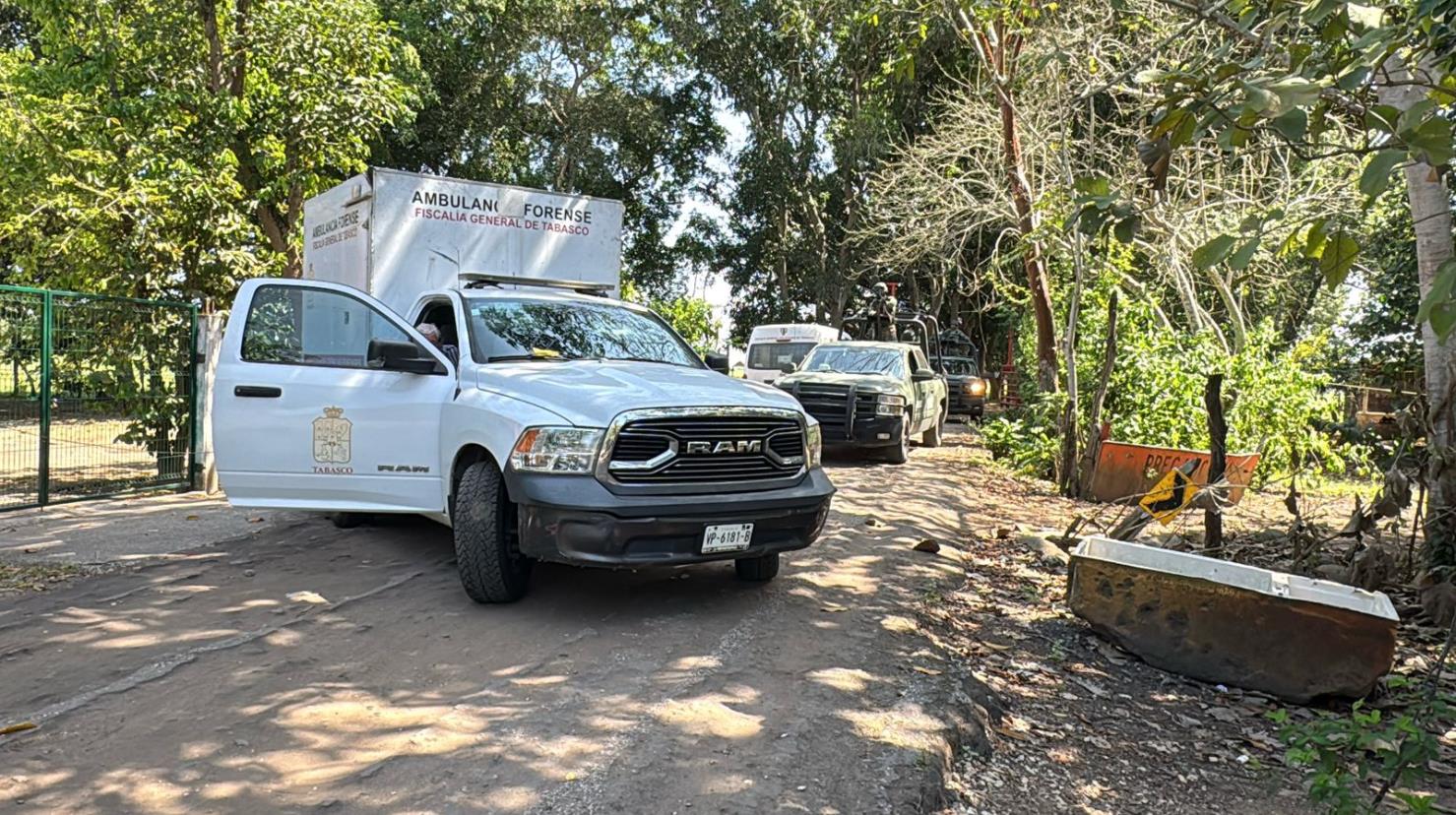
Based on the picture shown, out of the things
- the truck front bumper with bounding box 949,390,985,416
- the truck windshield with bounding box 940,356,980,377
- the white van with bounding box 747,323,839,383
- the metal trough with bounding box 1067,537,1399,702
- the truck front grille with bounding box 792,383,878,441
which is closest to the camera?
the metal trough with bounding box 1067,537,1399,702

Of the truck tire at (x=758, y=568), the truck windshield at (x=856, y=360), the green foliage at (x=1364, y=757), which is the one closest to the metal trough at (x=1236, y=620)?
the green foliage at (x=1364, y=757)

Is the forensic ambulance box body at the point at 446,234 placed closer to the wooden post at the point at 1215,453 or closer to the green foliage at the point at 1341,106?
the wooden post at the point at 1215,453

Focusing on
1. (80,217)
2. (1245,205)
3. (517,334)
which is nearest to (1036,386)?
(1245,205)

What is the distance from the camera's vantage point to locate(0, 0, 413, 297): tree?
9.84m

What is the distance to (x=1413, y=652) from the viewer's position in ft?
17.1

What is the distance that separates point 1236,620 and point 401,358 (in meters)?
4.91

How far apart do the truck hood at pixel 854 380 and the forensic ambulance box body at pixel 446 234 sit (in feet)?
13.0

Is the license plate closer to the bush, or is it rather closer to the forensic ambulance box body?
the forensic ambulance box body

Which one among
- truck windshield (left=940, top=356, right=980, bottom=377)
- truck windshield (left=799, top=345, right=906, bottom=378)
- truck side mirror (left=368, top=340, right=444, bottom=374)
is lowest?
truck side mirror (left=368, top=340, right=444, bottom=374)

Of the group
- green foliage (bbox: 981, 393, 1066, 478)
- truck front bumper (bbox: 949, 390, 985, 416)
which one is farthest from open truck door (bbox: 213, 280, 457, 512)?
truck front bumper (bbox: 949, 390, 985, 416)

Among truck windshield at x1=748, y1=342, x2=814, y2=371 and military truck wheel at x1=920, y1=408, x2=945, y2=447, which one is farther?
truck windshield at x1=748, y1=342, x2=814, y2=371

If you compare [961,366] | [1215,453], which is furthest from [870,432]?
[961,366]

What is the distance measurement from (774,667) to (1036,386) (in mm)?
9617

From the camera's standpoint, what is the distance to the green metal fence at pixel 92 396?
26.8ft
